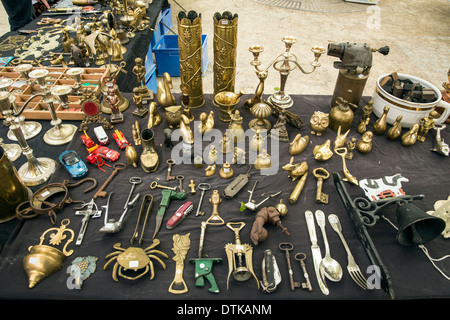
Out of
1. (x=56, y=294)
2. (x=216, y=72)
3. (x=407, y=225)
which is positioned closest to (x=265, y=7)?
(x=216, y=72)

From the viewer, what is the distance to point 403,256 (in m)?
1.70

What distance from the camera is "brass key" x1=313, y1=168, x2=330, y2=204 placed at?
6.59 ft

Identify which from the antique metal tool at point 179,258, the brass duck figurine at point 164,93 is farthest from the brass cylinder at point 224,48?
the antique metal tool at point 179,258

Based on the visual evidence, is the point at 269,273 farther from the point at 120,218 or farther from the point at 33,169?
the point at 33,169

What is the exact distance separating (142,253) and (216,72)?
1790 mm

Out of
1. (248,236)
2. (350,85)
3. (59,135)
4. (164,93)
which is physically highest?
(350,85)

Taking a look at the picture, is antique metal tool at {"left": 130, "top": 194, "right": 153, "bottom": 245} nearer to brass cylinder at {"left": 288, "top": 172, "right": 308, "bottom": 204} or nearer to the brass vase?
the brass vase

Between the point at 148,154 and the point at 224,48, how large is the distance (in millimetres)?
1165

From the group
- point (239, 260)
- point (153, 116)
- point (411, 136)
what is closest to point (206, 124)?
point (153, 116)

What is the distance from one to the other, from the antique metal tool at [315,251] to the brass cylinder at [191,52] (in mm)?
1563

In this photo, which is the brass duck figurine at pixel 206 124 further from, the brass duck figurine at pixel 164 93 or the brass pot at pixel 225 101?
the brass duck figurine at pixel 164 93

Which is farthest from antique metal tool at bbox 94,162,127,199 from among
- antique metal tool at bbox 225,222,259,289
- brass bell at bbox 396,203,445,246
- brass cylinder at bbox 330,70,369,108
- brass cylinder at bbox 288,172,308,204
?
brass cylinder at bbox 330,70,369,108

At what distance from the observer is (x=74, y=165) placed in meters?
2.13
